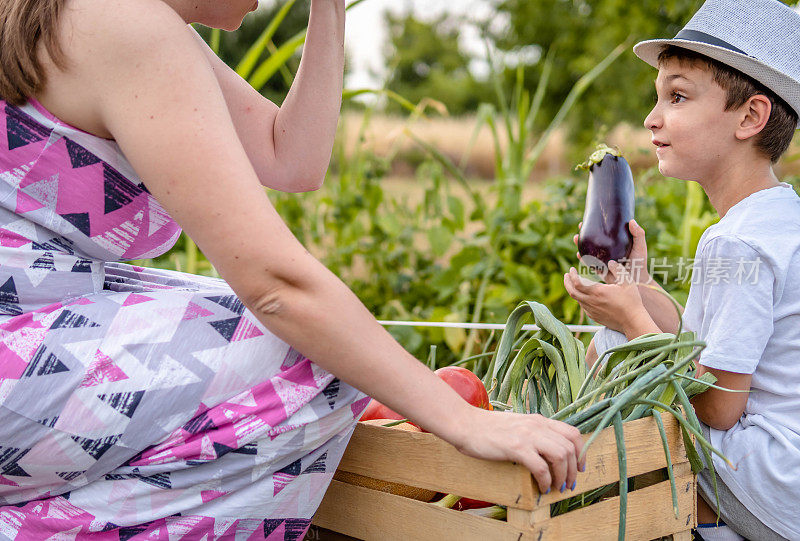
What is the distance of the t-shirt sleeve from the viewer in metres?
1.67

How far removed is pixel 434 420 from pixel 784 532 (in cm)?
96

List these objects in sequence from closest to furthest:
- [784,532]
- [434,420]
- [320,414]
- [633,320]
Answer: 1. [434,420]
2. [320,414]
3. [784,532]
4. [633,320]

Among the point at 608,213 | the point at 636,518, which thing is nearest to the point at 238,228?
the point at 636,518

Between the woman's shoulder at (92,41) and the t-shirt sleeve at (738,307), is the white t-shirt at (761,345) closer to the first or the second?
the t-shirt sleeve at (738,307)

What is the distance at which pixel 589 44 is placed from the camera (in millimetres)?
13953

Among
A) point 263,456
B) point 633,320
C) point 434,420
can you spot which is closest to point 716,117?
point 633,320

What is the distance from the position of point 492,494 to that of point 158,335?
0.59m

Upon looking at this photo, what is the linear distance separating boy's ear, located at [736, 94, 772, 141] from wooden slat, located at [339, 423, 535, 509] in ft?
3.80

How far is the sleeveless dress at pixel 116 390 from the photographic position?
123cm

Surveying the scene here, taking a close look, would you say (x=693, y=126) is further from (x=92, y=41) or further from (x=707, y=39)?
(x=92, y=41)

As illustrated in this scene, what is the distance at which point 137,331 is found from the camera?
1274 millimetres

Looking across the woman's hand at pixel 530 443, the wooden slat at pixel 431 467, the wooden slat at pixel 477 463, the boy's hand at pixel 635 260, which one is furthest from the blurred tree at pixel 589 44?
the woman's hand at pixel 530 443

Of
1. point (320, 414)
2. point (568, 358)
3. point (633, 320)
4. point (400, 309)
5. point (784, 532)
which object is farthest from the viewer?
point (400, 309)

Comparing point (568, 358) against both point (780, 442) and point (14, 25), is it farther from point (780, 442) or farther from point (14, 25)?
point (14, 25)
